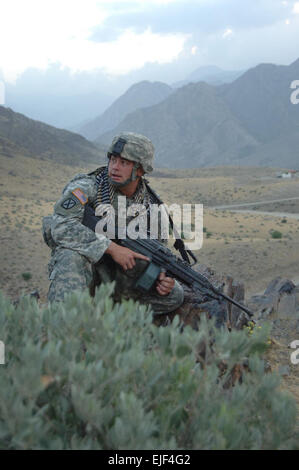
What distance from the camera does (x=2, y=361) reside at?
1.81 metres

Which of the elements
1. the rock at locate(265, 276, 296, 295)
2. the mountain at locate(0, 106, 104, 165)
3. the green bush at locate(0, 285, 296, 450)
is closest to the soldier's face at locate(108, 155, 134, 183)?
the green bush at locate(0, 285, 296, 450)

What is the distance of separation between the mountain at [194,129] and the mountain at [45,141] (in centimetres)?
4872

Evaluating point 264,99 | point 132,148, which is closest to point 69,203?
point 132,148

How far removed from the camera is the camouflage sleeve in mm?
3273

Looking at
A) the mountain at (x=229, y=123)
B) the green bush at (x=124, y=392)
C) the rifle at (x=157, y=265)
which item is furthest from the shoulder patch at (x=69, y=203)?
the mountain at (x=229, y=123)

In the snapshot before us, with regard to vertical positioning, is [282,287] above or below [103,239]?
below

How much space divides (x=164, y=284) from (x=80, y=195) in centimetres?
92

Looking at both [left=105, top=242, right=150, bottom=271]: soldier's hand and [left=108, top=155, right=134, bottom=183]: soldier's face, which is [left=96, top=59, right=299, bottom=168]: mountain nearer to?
[left=108, top=155, right=134, bottom=183]: soldier's face

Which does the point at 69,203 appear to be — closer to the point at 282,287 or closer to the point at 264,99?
the point at 282,287

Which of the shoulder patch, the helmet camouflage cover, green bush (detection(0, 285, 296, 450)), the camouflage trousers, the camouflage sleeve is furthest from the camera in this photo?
the helmet camouflage cover

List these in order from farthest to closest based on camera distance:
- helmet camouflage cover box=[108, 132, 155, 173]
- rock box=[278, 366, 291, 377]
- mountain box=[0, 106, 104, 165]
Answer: mountain box=[0, 106, 104, 165], rock box=[278, 366, 291, 377], helmet camouflage cover box=[108, 132, 155, 173]

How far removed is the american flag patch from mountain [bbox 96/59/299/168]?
316 feet

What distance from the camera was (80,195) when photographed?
11.6 feet

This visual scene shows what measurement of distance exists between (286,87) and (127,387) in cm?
14169
